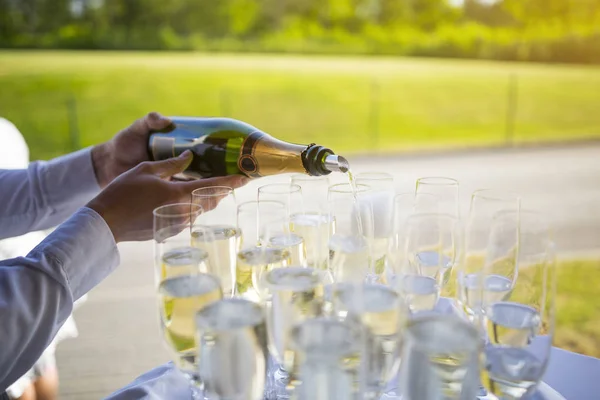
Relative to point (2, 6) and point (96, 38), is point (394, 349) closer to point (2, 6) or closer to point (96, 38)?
point (2, 6)

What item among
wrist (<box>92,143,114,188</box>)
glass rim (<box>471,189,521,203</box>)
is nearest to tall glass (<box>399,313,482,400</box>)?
glass rim (<box>471,189,521,203</box>)

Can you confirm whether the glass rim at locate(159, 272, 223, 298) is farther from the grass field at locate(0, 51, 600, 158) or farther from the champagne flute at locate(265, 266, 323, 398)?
the grass field at locate(0, 51, 600, 158)

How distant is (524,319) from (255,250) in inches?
16.3

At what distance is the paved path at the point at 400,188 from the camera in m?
2.70

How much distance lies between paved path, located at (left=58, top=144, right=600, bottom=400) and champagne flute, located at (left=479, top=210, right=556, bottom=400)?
2.12 metres

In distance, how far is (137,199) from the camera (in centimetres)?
106

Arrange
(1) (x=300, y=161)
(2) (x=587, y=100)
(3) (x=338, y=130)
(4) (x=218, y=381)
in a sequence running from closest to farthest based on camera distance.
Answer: (4) (x=218, y=381)
(1) (x=300, y=161)
(3) (x=338, y=130)
(2) (x=587, y=100)

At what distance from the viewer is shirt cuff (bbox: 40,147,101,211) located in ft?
4.97

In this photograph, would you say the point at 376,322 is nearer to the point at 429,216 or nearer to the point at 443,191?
the point at 429,216

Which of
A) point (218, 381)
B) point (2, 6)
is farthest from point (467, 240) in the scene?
point (2, 6)

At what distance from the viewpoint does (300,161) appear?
1272mm

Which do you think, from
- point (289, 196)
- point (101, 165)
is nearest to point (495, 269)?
point (289, 196)

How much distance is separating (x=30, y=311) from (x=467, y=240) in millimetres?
754

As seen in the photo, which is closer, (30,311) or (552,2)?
(30,311)
